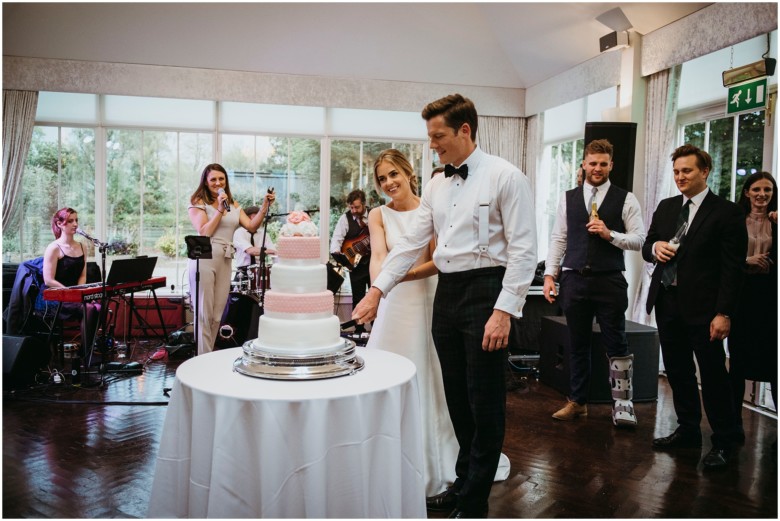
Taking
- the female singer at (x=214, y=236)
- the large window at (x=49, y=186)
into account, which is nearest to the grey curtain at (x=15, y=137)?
the large window at (x=49, y=186)

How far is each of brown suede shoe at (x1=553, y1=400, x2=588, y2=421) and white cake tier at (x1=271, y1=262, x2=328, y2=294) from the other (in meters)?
2.69

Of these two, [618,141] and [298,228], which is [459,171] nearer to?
[298,228]

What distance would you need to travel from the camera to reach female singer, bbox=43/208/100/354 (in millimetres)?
5508

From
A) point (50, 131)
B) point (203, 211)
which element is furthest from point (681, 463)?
point (50, 131)

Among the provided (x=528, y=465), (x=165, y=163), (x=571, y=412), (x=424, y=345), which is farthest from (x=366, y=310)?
(x=165, y=163)

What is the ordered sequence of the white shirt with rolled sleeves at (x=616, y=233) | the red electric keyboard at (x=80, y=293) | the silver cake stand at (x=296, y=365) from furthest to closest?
the red electric keyboard at (x=80, y=293) → the white shirt with rolled sleeves at (x=616, y=233) → the silver cake stand at (x=296, y=365)

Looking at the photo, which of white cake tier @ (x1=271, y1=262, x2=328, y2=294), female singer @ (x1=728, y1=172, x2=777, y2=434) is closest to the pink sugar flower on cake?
white cake tier @ (x1=271, y1=262, x2=328, y2=294)

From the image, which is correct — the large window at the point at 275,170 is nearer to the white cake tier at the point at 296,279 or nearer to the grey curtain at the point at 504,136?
the grey curtain at the point at 504,136

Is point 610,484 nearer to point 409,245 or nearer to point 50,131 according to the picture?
point 409,245

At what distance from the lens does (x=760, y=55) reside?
4914mm

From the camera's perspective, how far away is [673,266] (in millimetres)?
3521

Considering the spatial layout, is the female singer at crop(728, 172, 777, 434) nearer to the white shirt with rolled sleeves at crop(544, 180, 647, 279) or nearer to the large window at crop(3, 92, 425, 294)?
the white shirt with rolled sleeves at crop(544, 180, 647, 279)

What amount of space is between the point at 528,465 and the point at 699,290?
1.27 meters

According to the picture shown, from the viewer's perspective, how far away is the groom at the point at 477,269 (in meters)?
2.40
